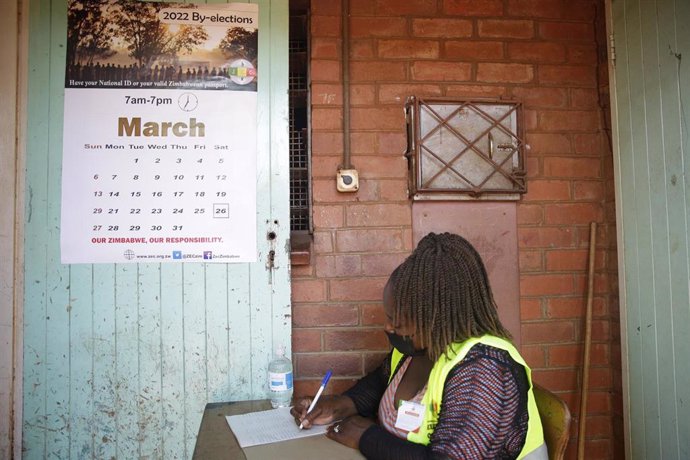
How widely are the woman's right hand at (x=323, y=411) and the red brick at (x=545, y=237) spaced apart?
115cm

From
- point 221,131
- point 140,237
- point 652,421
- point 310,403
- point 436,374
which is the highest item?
point 221,131

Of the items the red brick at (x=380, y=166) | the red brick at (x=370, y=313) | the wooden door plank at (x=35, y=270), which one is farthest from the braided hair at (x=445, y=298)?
the wooden door plank at (x=35, y=270)

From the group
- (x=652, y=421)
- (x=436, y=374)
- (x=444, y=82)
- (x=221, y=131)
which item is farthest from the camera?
(x=444, y=82)

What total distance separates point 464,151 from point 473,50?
1.73ft

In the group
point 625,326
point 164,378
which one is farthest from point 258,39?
point 625,326

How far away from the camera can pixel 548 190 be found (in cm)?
220

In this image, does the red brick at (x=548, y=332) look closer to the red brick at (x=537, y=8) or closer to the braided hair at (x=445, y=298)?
the braided hair at (x=445, y=298)

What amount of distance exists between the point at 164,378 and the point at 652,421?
2097 millimetres

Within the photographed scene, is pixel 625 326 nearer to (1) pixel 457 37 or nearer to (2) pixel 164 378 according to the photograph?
(1) pixel 457 37

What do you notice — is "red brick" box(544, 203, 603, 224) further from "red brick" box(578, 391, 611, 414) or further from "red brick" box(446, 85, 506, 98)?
"red brick" box(578, 391, 611, 414)

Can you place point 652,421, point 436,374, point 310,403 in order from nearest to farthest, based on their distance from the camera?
point 436,374 → point 310,403 → point 652,421

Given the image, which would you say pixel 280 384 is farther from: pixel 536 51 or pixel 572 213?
pixel 536 51

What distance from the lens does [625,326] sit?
2051 millimetres

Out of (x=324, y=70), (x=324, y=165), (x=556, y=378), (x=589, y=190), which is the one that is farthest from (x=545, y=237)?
(x=324, y=70)
